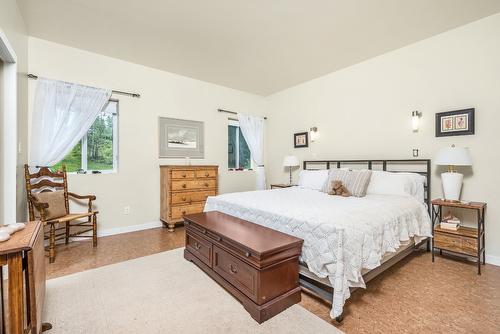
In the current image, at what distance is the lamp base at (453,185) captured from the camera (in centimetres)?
262

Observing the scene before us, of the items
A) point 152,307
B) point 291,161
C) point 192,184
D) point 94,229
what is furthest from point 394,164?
point 94,229

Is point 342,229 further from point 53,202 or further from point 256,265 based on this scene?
point 53,202

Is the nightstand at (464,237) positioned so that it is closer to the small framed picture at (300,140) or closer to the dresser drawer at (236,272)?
the dresser drawer at (236,272)

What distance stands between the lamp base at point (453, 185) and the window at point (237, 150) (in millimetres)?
3605

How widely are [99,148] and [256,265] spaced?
10.7 ft

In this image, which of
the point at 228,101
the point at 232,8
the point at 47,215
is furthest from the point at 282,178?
the point at 47,215

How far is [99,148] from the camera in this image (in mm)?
3650

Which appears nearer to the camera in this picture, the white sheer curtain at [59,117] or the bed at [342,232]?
the bed at [342,232]

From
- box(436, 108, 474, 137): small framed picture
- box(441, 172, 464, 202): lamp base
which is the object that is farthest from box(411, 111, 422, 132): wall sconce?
box(441, 172, 464, 202): lamp base

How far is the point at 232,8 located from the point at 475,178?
3338 millimetres

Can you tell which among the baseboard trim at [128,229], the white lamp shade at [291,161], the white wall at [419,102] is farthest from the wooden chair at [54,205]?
the white wall at [419,102]

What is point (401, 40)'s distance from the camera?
309 centimetres

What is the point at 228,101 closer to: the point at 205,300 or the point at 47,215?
the point at 47,215

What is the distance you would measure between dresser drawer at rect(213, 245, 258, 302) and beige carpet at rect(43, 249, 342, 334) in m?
0.14
